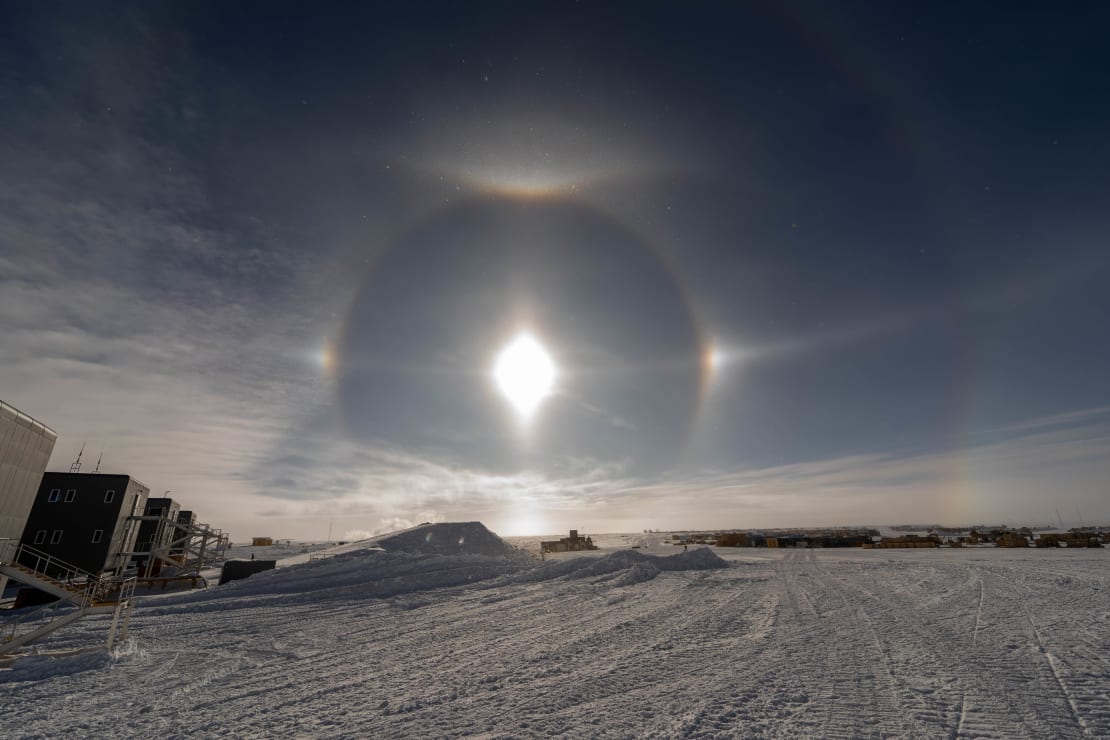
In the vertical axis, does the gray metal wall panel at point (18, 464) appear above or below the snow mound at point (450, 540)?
above

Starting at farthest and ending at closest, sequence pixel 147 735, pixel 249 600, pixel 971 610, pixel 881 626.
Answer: pixel 249 600
pixel 971 610
pixel 881 626
pixel 147 735

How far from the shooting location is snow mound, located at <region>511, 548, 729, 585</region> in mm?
28500

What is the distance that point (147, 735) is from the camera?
25.3 ft

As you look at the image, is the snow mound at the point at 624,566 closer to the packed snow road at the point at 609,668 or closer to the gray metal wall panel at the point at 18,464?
the packed snow road at the point at 609,668

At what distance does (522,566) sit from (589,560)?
202 inches

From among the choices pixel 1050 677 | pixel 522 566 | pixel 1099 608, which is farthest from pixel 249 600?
pixel 1099 608

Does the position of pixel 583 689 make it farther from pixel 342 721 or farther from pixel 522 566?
pixel 522 566

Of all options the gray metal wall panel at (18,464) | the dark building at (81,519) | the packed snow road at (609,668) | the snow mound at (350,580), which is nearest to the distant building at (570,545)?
the snow mound at (350,580)

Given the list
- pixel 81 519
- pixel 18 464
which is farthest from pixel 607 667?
pixel 81 519

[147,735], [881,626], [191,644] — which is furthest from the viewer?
[191,644]

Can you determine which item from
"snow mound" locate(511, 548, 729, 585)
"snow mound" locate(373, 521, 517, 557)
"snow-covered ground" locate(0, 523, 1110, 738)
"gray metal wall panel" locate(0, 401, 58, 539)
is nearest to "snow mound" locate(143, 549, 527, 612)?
"snow-covered ground" locate(0, 523, 1110, 738)

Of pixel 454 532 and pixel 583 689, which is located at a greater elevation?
pixel 454 532

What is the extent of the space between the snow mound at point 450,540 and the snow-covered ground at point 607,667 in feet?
84.9

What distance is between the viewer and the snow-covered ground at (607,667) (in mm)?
7797
